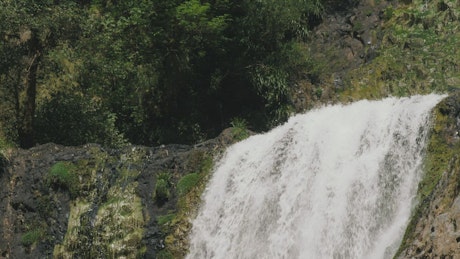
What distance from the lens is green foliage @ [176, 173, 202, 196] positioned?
19156mm

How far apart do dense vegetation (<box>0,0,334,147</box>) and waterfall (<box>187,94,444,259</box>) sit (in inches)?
298

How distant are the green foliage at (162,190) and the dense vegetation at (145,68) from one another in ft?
19.4

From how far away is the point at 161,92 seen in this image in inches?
1088

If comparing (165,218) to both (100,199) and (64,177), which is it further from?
(64,177)

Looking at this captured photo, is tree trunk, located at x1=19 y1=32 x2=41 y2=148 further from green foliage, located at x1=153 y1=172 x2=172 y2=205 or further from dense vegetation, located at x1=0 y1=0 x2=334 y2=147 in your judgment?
green foliage, located at x1=153 y1=172 x2=172 y2=205

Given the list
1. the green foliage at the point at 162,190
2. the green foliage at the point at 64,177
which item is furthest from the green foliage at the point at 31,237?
the green foliage at the point at 162,190

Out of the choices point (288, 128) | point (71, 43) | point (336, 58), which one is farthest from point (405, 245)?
point (336, 58)

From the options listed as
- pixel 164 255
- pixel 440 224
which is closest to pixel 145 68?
pixel 164 255

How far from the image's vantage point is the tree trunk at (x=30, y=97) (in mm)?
22938

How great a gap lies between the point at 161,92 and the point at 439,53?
12465 millimetres

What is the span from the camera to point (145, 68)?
26.9 m

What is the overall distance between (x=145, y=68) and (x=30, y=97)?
18.0ft

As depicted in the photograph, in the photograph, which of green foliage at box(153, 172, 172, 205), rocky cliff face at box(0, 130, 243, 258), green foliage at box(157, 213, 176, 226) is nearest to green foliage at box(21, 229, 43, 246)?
rocky cliff face at box(0, 130, 243, 258)

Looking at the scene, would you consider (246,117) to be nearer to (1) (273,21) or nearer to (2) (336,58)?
(1) (273,21)
